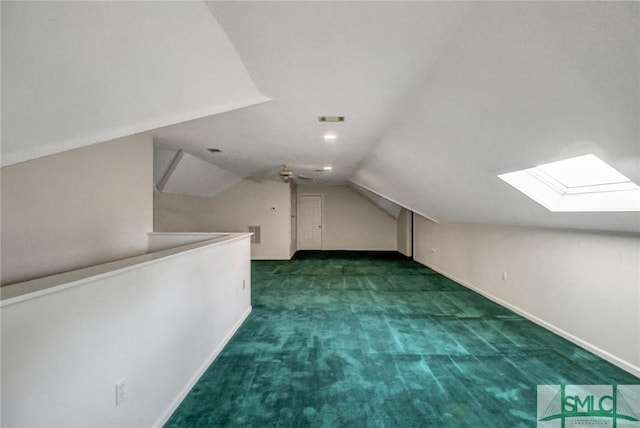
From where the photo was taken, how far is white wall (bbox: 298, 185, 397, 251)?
10461 mm

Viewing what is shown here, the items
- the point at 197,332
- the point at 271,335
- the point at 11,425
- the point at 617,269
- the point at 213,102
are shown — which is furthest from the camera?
the point at 271,335

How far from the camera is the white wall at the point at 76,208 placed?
8.16ft

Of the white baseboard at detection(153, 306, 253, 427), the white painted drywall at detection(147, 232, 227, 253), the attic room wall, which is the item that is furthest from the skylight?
the attic room wall

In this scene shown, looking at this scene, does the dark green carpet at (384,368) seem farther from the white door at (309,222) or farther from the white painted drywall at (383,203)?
the white door at (309,222)

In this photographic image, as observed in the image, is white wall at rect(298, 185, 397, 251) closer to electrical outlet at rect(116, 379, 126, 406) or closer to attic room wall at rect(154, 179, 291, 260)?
attic room wall at rect(154, 179, 291, 260)

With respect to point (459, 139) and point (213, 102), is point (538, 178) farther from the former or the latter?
point (213, 102)

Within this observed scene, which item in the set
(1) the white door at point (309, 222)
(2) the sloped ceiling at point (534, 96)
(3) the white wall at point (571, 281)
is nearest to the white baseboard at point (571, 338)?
(3) the white wall at point (571, 281)

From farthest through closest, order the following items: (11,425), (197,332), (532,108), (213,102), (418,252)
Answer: (418,252) < (197,332) < (213,102) < (532,108) < (11,425)

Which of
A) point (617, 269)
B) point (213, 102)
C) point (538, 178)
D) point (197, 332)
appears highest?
point (213, 102)

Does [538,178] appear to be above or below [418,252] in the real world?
above

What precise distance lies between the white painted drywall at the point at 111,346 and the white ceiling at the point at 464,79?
146cm

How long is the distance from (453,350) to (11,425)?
3.10m

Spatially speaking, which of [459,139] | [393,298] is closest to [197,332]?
[459,139]

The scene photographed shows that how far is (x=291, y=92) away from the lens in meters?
2.38
